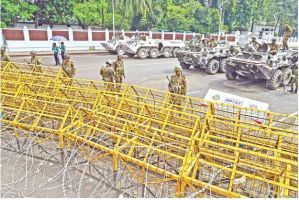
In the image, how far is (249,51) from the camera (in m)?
11.9

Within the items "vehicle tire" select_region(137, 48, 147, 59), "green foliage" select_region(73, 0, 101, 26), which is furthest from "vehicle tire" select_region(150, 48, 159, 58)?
"green foliage" select_region(73, 0, 101, 26)

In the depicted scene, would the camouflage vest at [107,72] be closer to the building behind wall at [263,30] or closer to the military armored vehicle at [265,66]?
the military armored vehicle at [265,66]

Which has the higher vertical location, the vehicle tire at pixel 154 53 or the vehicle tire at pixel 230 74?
the vehicle tire at pixel 154 53

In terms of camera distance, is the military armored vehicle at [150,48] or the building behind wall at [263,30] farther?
the building behind wall at [263,30]

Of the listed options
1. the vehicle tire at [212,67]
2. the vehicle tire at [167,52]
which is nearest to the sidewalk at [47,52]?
the vehicle tire at [167,52]

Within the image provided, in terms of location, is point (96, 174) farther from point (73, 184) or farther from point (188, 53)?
point (188, 53)

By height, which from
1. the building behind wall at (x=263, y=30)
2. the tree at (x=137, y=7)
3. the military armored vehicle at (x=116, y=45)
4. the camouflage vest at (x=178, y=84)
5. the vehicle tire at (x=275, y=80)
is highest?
the tree at (x=137, y=7)

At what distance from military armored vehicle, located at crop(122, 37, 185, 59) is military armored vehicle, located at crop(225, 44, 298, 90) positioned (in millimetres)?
7701

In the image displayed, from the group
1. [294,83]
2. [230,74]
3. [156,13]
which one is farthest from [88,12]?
[294,83]

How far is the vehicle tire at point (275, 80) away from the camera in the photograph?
1092 centimetres

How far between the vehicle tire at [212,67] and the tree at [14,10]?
52.4 ft

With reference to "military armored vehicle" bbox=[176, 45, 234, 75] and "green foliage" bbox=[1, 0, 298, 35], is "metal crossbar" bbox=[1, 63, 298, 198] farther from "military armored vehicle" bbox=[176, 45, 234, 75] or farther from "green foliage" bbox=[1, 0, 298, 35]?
"green foliage" bbox=[1, 0, 298, 35]

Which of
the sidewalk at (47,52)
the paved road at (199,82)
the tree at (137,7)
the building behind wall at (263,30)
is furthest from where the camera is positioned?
the building behind wall at (263,30)

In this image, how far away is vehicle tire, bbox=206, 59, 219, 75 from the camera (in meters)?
13.8
